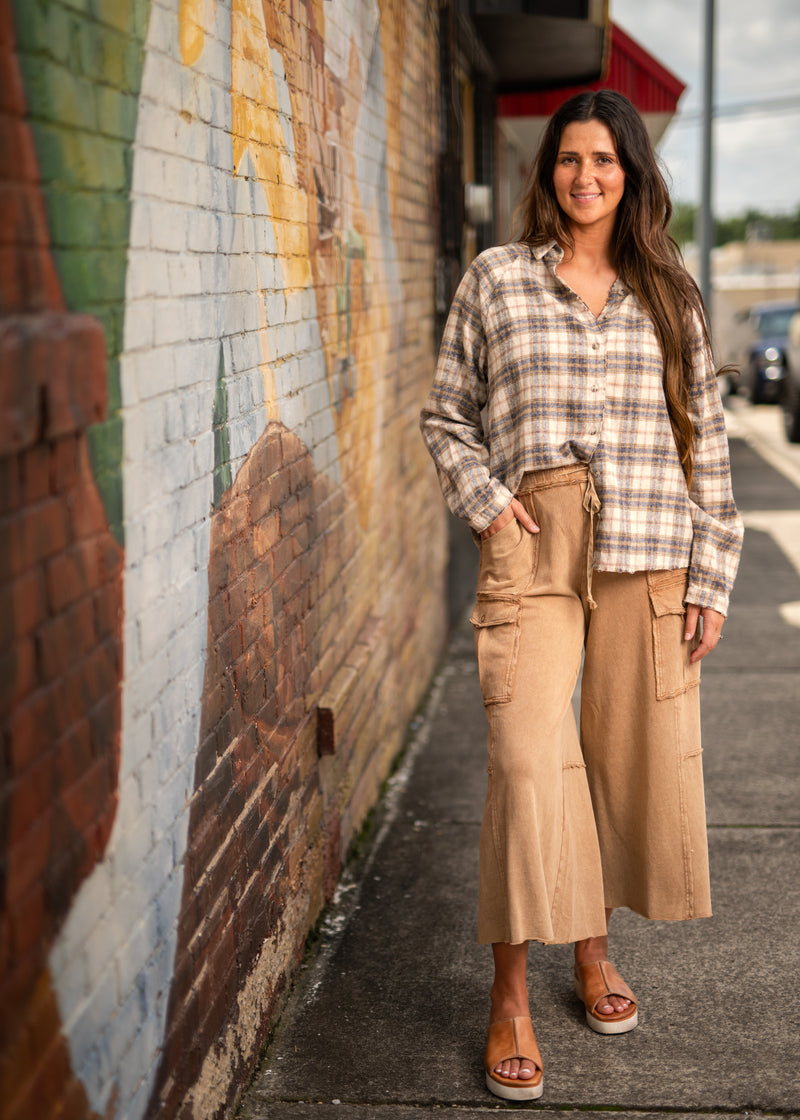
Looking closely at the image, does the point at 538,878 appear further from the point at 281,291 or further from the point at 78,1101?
the point at 281,291

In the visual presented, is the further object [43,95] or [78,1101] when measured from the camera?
[78,1101]

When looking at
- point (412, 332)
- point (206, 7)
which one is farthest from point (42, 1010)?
point (412, 332)

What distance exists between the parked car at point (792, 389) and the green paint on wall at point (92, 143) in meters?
14.3

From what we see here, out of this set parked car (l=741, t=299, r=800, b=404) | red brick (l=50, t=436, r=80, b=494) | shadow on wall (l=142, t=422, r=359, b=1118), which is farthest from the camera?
parked car (l=741, t=299, r=800, b=404)

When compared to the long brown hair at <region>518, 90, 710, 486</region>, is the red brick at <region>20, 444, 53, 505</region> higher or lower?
lower

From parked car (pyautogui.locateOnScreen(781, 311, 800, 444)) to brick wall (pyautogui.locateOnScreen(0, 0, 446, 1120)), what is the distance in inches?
485

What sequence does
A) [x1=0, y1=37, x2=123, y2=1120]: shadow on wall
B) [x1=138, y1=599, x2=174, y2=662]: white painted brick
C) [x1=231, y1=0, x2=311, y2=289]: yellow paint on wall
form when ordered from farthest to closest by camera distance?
[x1=231, y1=0, x2=311, y2=289]: yellow paint on wall, [x1=138, y1=599, x2=174, y2=662]: white painted brick, [x1=0, y1=37, x2=123, y2=1120]: shadow on wall

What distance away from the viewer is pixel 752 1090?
261 centimetres

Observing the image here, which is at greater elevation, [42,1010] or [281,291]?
[281,291]

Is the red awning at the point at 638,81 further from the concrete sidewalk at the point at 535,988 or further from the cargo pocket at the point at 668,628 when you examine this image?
the cargo pocket at the point at 668,628

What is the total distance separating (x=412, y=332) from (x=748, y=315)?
21.3 metres

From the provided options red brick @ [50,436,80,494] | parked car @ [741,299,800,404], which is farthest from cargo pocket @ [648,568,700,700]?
parked car @ [741,299,800,404]

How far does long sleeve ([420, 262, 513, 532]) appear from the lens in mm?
2709

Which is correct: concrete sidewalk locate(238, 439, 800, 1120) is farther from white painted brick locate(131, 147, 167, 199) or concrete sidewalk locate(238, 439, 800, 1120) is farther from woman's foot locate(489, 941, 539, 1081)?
white painted brick locate(131, 147, 167, 199)
